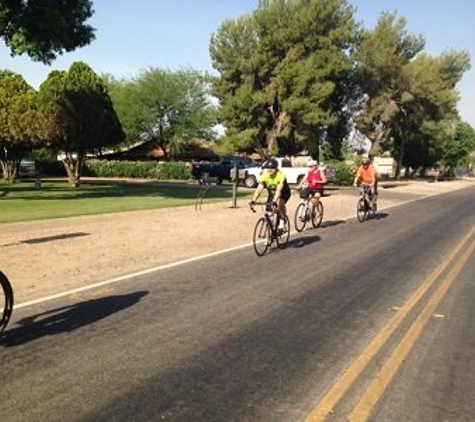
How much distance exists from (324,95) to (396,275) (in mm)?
43837

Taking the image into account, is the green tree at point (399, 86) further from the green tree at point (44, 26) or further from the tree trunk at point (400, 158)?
the green tree at point (44, 26)

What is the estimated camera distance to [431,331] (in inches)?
277

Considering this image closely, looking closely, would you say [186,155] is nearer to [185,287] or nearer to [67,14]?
[67,14]

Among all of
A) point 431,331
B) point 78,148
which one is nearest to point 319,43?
point 78,148

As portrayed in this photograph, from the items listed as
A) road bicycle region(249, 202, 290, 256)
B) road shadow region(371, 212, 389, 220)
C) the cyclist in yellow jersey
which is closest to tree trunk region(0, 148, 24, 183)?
road shadow region(371, 212, 389, 220)

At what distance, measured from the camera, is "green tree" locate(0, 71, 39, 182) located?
31938 millimetres

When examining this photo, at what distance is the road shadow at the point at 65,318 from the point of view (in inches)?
253

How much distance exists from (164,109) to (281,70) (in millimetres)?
20998

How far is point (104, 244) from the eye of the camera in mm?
13289

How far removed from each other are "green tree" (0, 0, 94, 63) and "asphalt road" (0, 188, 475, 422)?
14.8m

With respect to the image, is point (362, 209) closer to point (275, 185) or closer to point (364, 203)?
point (364, 203)

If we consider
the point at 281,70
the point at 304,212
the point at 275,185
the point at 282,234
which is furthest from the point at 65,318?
the point at 281,70

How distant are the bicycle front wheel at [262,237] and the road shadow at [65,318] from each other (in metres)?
4.36

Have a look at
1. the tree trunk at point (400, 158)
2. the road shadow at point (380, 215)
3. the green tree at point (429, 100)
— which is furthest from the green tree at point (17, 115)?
the tree trunk at point (400, 158)
